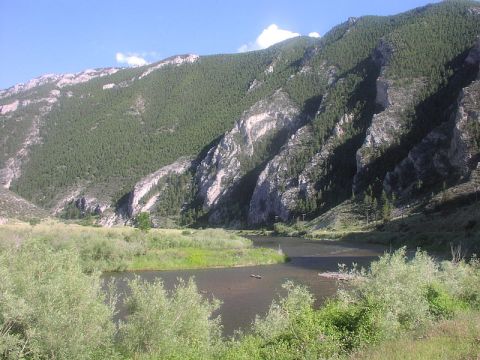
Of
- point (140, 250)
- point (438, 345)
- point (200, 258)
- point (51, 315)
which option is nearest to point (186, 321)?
point (51, 315)

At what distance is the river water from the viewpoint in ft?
119

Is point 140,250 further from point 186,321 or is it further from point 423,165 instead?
point 423,165

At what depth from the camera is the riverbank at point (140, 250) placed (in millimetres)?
60750

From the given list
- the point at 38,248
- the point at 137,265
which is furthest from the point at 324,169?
the point at 38,248

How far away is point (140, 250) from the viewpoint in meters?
65.8

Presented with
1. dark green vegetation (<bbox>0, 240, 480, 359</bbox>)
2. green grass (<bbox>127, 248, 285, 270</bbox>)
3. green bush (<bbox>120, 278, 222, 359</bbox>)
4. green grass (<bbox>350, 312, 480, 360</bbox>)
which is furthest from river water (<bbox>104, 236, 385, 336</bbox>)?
green grass (<bbox>350, 312, 480, 360</bbox>)

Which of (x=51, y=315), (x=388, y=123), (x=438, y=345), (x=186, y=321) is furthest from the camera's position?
(x=388, y=123)

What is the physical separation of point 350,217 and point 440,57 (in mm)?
101995

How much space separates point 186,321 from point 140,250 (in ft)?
150

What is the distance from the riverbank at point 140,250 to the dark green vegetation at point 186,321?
120 feet

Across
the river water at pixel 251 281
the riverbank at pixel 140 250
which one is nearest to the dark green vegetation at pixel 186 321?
the river water at pixel 251 281

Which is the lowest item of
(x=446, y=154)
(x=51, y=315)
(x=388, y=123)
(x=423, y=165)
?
(x=51, y=315)

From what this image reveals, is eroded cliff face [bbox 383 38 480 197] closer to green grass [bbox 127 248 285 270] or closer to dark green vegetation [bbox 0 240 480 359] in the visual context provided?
green grass [bbox 127 248 285 270]

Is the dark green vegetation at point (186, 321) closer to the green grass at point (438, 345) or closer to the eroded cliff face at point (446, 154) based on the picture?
the green grass at point (438, 345)
